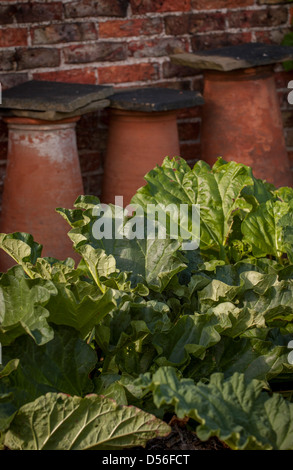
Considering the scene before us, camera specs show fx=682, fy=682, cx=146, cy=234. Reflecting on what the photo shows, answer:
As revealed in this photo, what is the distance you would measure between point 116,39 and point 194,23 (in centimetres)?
37

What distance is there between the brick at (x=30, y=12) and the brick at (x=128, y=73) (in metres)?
0.27

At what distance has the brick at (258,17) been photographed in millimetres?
2861

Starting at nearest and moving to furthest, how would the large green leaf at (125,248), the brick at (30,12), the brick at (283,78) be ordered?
the large green leaf at (125,248)
the brick at (30,12)
the brick at (283,78)

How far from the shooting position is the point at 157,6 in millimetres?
2646

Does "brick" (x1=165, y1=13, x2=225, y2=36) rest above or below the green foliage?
above

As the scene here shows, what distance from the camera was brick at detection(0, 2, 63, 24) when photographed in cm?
234

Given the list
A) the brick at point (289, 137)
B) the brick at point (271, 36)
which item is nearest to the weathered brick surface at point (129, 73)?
the brick at point (271, 36)

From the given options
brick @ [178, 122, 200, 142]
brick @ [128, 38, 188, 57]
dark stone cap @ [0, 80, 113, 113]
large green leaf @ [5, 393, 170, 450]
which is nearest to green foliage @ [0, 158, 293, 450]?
large green leaf @ [5, 393, 170, 450]

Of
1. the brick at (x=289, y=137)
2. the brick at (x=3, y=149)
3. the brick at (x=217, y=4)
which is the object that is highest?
the brick at (x=217, y=4)

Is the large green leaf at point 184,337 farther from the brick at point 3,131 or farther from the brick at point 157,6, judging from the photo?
the brick at point 157,6

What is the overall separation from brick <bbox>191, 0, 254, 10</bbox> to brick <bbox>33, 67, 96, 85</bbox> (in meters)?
0.53

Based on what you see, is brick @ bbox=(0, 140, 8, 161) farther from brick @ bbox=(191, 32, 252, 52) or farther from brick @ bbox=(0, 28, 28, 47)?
brick @ bbox=(191, 32, 252, 52)
